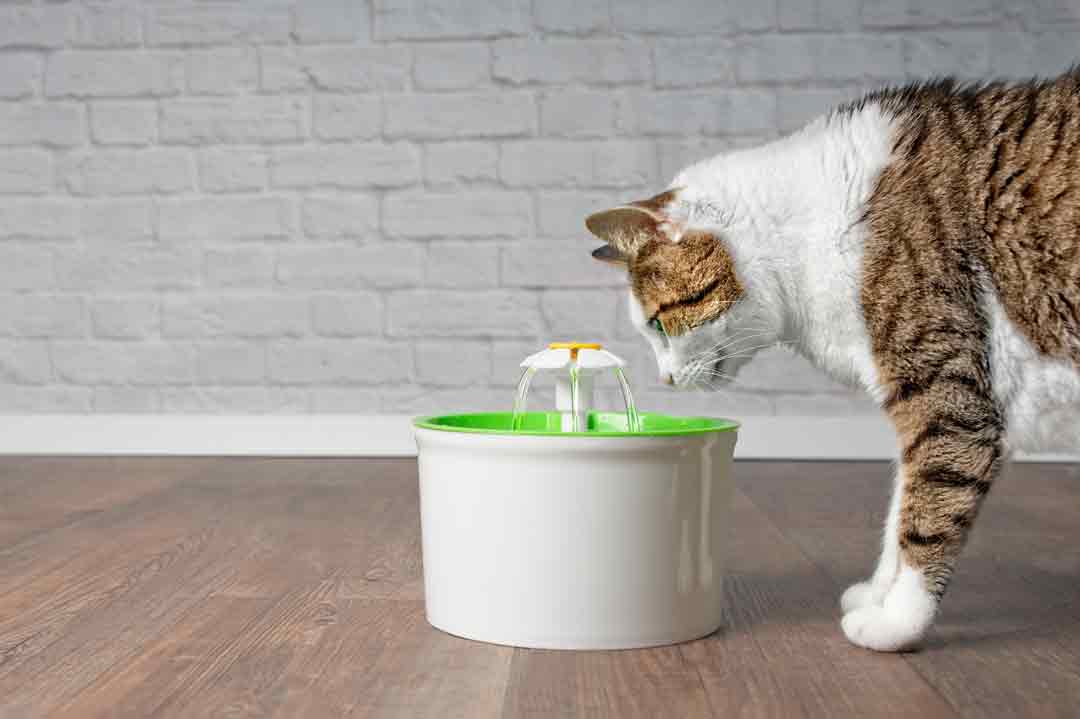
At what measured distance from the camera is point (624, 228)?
1153mm

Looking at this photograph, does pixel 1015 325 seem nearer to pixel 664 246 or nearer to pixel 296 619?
pixel 664 246

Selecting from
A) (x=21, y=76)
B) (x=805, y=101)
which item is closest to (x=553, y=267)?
(x=805, y=101)

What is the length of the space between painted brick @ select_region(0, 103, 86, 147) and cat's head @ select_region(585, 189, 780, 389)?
1763 millimetres

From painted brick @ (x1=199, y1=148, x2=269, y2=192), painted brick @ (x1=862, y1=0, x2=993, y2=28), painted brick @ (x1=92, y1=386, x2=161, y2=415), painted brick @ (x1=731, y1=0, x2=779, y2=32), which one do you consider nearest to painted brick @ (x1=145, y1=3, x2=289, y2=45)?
painted brick @ (x1=199, y1=148, x2=269, y2=192)

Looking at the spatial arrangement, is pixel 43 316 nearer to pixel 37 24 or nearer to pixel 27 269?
pixel 27 269

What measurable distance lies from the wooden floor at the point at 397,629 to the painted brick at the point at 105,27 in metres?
1.17

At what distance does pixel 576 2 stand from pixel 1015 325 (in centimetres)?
159

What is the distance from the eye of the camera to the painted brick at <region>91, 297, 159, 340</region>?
8.05 feet

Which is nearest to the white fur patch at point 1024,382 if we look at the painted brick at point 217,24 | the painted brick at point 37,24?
the painted brick at point 217,24

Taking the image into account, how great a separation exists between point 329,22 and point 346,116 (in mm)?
213

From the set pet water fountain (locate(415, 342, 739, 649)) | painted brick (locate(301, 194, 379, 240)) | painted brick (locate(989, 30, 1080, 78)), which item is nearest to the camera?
pet water fountain (locate(415, 342, 739, 649))

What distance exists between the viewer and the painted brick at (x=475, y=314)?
7.79 ft

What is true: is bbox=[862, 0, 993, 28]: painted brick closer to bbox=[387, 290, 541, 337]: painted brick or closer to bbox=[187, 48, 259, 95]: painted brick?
bbox=[387, 290, 541, 337]: painted brick

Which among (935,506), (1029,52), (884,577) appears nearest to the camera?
(935,506)
